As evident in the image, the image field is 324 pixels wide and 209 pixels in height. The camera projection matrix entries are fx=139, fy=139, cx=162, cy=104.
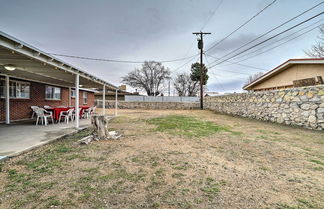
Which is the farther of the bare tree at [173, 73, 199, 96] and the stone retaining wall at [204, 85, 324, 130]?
the bare tree at [173, 73, 199, 96]

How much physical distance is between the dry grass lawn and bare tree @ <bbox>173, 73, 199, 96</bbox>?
107 feet

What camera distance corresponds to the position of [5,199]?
5.69ft

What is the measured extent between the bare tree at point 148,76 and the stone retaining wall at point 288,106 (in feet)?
84.3

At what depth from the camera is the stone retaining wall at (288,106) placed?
604cm

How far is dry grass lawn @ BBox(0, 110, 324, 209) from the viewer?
68.4 inches

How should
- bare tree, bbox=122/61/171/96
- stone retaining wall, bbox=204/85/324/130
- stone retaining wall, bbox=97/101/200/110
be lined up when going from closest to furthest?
1. stone retaining wall, bbox=204/85/324/130
2. stone retaining wall, bbox=97/101/200/110
3. bare tree, bbox=122/61/171/96

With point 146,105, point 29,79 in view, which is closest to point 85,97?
point 29,79

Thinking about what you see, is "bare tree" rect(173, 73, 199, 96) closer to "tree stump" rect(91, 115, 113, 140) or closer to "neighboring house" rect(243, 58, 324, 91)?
"neighboring house" rect(243, 58, 324, 91)

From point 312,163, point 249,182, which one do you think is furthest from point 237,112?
point 249,182

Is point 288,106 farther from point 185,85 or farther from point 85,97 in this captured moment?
point 185,85

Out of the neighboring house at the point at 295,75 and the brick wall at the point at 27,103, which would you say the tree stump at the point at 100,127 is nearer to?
the brick wall at the point at 27,103

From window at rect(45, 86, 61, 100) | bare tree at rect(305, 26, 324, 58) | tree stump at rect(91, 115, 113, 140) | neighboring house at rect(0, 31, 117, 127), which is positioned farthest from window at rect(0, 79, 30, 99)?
bare tree at rect(305, 26, 324, 58)

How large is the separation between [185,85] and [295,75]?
27882mm

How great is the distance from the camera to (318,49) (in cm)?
1495
